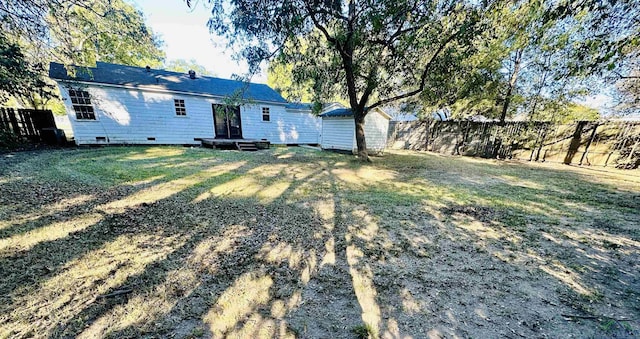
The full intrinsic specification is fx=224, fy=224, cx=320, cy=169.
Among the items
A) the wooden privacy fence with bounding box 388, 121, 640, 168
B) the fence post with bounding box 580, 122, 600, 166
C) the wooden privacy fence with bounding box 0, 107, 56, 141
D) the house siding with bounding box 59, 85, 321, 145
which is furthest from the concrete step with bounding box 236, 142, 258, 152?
the fence post with bounding box 580, 122, 600, 166

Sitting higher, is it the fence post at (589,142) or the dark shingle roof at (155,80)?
the dark shingle roof at (155,80)

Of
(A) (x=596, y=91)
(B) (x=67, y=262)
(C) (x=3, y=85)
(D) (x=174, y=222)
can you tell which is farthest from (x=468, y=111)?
(C) (x=3, y=85)

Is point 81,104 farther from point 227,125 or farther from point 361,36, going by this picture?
point 361,36

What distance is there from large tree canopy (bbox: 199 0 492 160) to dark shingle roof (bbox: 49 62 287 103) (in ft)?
9.17

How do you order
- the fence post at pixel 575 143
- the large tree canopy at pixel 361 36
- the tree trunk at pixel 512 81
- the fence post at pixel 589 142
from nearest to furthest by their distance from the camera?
the large tree canopy at pixel 361 36 < the fence post at pixel 589 142 < the fence post at pixel 575 143 < the tree trunk at pixel 512 81

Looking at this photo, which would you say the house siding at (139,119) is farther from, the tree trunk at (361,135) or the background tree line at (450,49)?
the tree trunk at (361,135)

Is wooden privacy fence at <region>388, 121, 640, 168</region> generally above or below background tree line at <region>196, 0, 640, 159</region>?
below

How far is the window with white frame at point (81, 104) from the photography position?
9.15 meters

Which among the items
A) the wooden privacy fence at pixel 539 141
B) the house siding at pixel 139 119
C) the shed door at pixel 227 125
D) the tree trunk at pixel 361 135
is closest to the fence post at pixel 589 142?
the wooden privacy fence at pixel 539 141

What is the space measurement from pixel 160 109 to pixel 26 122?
470 centimetres

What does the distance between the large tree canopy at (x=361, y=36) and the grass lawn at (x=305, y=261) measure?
424cm

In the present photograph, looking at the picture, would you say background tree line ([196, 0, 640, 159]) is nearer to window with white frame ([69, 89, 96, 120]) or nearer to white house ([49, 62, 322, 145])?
white house ([49, 62, 322, 145])

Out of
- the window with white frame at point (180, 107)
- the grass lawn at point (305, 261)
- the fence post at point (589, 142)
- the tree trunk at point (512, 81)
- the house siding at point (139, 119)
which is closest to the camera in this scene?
the grass lawn at point (305, 261)

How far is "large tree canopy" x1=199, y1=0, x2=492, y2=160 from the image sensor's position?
545 cm
